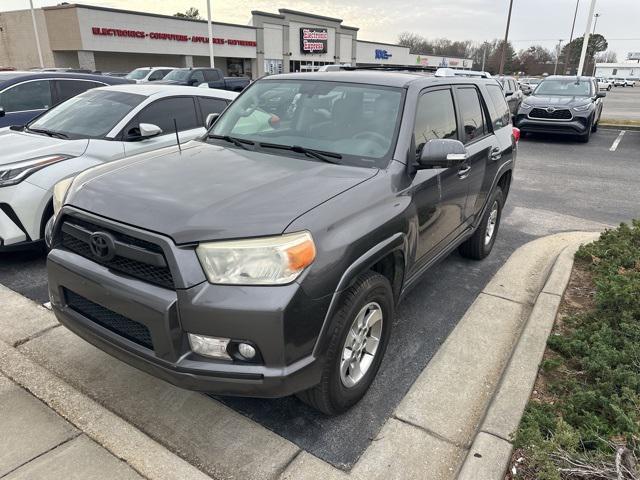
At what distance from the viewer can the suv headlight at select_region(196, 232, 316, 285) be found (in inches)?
85.3

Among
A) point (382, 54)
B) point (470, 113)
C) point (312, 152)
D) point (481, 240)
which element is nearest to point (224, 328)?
point (312, 152)

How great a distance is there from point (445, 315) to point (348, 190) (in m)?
1.93

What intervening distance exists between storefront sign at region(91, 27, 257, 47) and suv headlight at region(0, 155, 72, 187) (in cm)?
3051

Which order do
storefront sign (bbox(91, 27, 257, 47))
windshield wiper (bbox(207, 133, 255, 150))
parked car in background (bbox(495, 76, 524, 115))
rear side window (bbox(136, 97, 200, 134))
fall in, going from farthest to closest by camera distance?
storefront sign (bbox(91, 27, 257, 47)), parked car in background (bbox(495, 76, 524, 115)), rear side window (bbox(136, 97, 200, 134)), windshield wiper (bbox(207, 133, 255, 150))

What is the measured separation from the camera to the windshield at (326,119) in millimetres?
3135

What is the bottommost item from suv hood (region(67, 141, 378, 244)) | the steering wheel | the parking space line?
the parking space line

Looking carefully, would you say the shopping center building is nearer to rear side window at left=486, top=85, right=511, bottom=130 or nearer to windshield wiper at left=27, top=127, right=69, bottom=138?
rear side window at left=486, top=85, right=511, bottom=130

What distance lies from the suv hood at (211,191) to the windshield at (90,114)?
242 centimetres

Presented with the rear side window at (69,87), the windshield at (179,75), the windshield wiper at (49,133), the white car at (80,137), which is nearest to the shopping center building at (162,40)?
the windshield at (179,75)

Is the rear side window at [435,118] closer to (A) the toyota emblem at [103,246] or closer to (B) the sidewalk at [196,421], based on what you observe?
(B) the sidewalk at [196,421]

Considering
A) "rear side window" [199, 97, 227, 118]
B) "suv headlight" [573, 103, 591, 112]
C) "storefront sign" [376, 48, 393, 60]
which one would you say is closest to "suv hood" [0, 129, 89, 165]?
"rear side window" [199, 97, 227, 118]

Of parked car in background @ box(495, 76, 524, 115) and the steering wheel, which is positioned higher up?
the steering wheel

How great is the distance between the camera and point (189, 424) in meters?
2.69

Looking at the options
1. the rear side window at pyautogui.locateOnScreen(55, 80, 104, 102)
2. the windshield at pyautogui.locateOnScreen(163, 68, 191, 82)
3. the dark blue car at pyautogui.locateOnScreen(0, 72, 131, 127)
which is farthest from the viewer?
the windshield at pyautogui.locateOnScreen(163, 68, 191, 82)
